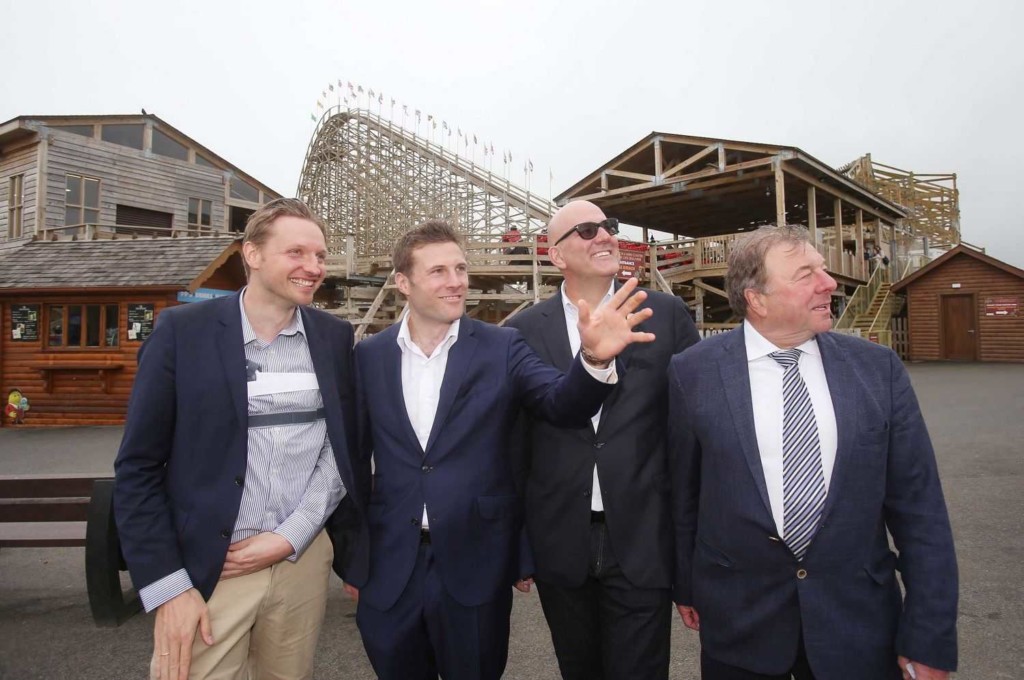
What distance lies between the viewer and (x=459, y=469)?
201 cm

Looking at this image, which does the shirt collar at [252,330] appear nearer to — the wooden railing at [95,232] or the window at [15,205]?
the wooden railing at [95,232]

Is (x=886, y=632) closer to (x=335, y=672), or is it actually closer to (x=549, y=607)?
(x=549, y=607)

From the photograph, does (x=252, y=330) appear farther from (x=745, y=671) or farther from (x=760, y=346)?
(x=745, y=671)

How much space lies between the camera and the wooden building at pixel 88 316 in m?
11.5

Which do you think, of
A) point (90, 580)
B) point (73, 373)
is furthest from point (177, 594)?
point (73, 373)

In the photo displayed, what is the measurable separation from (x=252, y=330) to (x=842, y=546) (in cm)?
207

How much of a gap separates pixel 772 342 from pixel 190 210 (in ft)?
77.4

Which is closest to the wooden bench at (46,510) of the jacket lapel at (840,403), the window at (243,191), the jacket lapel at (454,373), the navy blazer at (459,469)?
the navy blazer at (459,469)

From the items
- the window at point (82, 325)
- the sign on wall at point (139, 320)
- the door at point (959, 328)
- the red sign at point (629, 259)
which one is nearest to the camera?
the sign on wall at point (139, 320)

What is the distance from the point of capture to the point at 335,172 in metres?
27.7

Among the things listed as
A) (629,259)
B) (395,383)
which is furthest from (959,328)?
(395,383)

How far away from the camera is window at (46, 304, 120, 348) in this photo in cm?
1173

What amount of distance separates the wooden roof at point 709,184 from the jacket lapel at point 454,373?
608 inches

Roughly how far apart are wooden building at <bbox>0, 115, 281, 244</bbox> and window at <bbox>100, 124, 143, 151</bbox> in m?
0.03
